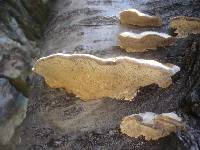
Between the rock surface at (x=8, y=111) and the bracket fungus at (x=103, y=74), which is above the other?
the bracket fungus at (x=103, y=74)

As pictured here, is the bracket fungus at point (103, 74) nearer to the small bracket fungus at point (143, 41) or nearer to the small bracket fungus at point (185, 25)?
the small bracket fungus at point (143, 41)

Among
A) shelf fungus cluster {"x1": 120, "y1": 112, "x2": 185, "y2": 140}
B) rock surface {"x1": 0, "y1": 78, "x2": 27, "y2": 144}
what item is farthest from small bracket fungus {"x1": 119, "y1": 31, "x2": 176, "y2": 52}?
rock surface {"x1": 0, "y1": 78, "x2": 27, "y2": 144}

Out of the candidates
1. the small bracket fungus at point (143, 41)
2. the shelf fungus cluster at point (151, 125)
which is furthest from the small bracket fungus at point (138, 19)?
the shelf fungus cluster at point (151, 125)

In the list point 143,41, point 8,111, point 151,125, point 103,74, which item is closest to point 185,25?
point 143,41

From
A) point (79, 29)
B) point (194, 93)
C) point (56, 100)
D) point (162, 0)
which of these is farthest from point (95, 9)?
point (194, 93)

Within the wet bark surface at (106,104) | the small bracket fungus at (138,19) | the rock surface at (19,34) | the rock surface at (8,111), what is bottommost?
the rock surface at (8,111)

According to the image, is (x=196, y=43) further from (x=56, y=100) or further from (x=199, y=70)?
(x=56, y=100)
